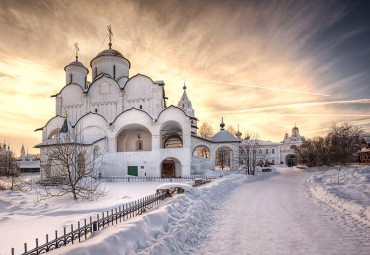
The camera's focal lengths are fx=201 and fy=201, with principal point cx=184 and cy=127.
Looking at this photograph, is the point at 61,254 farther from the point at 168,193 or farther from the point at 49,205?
the point at 49,205

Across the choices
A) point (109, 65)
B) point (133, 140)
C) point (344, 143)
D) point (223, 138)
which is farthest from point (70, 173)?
point (344, 143)

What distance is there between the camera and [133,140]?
92.9 feet

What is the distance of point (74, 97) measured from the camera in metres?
29.2

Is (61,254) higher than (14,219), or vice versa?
(61,254)

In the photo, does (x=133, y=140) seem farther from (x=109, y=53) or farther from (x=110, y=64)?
(x=109, y=53)

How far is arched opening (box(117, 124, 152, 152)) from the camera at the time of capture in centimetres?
2784

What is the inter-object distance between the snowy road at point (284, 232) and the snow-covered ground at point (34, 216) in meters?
5.38

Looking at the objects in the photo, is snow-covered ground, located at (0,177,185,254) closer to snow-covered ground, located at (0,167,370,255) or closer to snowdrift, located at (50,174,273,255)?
snow-covered ground, located at (0,167,370,255)

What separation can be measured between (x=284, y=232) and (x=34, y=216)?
32.4 ft

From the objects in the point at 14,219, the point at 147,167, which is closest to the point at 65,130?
the point at 147,167

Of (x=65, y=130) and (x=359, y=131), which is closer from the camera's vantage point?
(x=65, y=130)

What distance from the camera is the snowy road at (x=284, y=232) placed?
4762mm

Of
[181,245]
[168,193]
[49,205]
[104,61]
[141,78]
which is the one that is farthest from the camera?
[104,61]

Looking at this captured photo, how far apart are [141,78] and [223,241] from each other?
25639 millimetres
